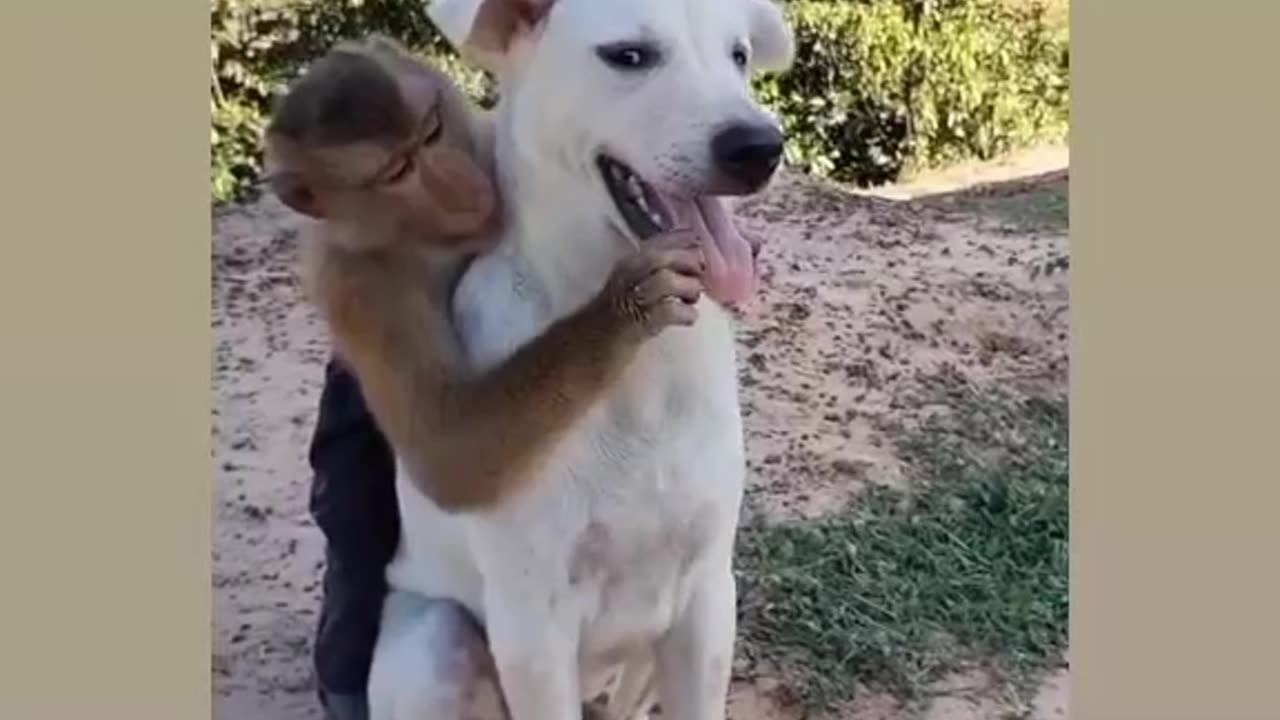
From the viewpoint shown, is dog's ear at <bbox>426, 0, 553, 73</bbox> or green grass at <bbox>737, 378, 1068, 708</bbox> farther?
green grass at <bbox>737, 378, 1068, 708</bbox>

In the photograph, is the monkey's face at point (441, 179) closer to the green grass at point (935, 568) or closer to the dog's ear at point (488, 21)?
the dog's ear at point (488, 21)

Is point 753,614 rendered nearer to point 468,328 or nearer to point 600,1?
point 468,328

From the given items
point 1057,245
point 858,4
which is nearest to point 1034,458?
point 1057,245

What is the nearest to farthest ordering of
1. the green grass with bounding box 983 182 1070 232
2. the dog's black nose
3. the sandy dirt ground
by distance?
the dog's black nose < the sandy dirt ground < the green grass with bounding box 983 182 1070 232

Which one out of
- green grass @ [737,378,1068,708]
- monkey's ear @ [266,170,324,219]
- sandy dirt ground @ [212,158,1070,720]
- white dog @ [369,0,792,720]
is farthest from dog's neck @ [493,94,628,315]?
green grass @ [737,378,1068,708]

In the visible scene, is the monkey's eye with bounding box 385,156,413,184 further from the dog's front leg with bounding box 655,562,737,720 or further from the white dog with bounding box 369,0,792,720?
the dog's front leg with bounding box 655,562,737,720

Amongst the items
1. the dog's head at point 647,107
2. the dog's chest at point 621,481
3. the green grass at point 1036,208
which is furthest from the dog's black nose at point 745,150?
the green grass at point 1036,208

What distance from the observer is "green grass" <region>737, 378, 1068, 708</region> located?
1650 millimetres

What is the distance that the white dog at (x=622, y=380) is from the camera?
3.85 ft

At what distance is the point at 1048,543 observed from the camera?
1.65 metres

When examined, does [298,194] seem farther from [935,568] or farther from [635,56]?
[935,568]

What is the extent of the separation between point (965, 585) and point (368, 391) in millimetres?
630

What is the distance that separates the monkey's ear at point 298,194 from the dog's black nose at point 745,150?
0.25m

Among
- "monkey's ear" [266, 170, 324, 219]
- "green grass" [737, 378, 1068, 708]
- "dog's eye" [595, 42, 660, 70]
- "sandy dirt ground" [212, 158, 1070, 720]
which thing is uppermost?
"dog's eye" [595, 42, 660, 70]
